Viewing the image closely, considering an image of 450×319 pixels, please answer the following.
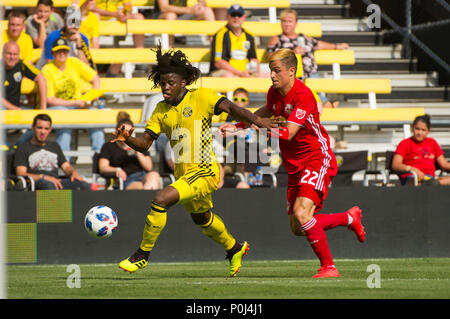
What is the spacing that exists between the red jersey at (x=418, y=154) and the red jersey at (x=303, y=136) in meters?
4.78

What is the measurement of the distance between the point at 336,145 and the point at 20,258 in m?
5.26

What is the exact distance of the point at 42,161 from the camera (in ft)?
41.4

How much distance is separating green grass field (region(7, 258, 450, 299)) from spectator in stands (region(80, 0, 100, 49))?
5.92 m

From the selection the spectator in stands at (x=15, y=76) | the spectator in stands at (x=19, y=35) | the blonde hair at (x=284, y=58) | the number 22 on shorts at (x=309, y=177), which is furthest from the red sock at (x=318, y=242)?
the spectator in stands at (x=19, y=35)

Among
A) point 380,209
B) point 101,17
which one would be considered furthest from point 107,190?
point 101,17

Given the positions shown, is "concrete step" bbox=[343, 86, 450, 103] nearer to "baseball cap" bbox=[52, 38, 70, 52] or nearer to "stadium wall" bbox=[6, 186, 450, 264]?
"stadium wall" bbox=[6, 186, 450, 264]

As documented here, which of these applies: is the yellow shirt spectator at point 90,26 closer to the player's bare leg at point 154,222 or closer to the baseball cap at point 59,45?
the baseball cap at point 59,45

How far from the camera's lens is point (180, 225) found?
498 inches

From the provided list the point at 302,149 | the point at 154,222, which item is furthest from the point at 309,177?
the point at 154,222

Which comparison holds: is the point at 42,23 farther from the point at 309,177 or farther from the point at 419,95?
the point at 309,177

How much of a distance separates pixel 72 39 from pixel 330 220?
730 cm
